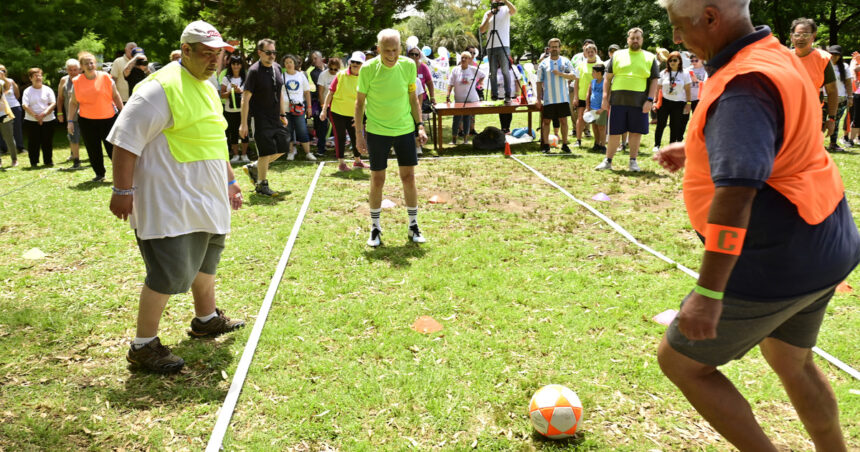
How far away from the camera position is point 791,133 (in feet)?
5.89

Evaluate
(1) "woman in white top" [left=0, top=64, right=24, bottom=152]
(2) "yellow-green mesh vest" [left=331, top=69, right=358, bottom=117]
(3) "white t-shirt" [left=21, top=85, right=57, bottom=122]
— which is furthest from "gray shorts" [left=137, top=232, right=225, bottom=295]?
(1) "woman in white top" [left=0, top=64, right=24, bottom=152]

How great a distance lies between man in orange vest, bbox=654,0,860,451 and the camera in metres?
1.74

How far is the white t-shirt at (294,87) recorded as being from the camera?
11.7 m

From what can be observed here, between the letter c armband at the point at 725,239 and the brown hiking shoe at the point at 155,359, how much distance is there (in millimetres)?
3295

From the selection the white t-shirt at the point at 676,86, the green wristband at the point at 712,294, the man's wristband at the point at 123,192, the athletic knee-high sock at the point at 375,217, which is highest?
the white t-shirt at the point at 676,86

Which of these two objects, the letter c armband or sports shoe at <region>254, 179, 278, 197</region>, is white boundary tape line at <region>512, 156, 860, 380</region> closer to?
the letter c armband

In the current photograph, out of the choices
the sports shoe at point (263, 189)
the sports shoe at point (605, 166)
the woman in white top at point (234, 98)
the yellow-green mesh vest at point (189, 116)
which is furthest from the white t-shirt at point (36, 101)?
the sports shoe at point (605, 166)

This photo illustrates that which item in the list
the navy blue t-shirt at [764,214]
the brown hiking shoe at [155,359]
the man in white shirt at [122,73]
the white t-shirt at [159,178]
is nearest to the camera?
the navy blue t-shirt at [764,214]

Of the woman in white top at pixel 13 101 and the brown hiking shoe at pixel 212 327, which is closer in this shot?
the brown hiking shoe at pixel 212 327

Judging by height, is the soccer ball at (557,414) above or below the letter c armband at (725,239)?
below

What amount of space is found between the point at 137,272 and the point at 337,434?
353 cm

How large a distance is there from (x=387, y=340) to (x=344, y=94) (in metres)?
7.52

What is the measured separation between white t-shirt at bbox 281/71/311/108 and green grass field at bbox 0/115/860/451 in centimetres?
495

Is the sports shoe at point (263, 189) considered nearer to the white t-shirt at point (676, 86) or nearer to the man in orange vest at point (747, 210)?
the man in orange vest at point (747, 210)
